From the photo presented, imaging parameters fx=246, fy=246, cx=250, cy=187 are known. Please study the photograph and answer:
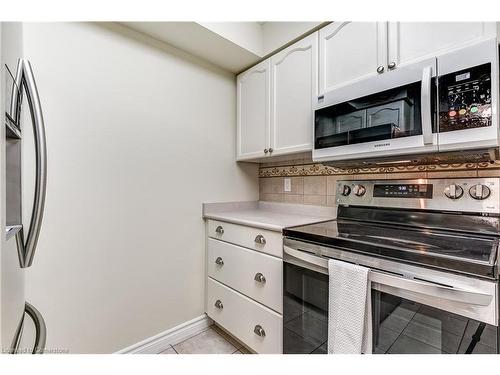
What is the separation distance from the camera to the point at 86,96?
4.53 feet

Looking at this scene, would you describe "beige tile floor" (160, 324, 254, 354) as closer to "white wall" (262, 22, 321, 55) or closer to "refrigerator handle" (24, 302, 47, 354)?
"refrigerator handle" (24, 302, 47, 354)

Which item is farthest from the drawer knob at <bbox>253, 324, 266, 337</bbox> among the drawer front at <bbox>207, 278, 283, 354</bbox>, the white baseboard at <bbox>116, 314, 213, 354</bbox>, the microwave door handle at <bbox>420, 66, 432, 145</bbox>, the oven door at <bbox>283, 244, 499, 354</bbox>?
the microwave door handle at <bbox>420, 66, 432, 145</bbox>

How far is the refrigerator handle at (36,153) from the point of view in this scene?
74 cm

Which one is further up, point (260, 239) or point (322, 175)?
point (322, 175)

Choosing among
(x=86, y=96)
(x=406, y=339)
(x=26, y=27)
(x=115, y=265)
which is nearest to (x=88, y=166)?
(x=86, y=96)

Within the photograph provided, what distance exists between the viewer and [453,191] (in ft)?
4.09

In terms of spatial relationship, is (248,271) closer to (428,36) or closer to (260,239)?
(260,239)

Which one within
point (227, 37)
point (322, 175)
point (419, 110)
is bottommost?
point (322, 175)

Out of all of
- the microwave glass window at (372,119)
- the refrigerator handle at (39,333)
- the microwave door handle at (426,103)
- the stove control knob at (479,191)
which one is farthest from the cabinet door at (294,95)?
the refrigerator handle at (39,333)

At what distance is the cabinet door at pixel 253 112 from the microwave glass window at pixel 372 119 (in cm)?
51

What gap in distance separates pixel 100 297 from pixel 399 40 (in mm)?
2106

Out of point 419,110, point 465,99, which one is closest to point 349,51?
point 419,110

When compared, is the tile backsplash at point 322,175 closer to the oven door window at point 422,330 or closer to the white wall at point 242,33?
the oven door window at point 422,330

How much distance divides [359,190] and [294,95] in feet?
2.50
